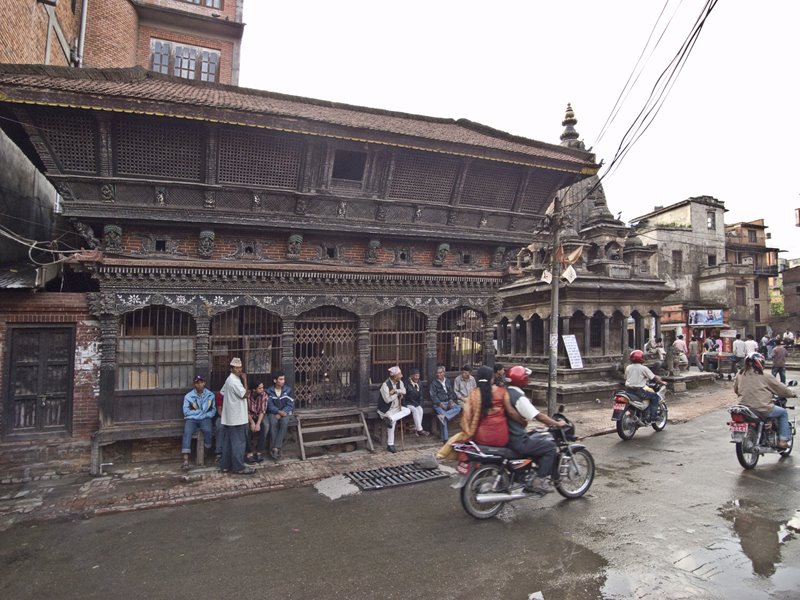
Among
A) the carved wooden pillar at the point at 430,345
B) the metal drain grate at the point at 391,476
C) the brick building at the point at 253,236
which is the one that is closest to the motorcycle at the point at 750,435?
the metal drain grate at the point at 391,476

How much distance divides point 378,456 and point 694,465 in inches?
243

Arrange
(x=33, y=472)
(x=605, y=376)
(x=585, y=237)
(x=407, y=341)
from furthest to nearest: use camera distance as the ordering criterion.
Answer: (x=585, y=237)
(x=605, y=376)
(x=407, y=341)
(x=33, y=472)

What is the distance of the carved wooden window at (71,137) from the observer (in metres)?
8.20

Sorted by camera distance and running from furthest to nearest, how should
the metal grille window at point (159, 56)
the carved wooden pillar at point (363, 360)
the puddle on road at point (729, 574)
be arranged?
the metal grille window at point (159, 56) → the carved wooden pillar at point (363, 360) → the puddle on road at point (729, 574)

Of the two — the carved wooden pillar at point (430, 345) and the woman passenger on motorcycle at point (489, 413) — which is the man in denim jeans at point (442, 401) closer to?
the carved wooden pillar at point (430, 345)

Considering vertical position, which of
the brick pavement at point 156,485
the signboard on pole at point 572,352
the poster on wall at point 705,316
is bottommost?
the brick pavement at point 156,485

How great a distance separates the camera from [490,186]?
1204cm

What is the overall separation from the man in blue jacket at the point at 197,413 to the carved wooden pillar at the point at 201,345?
0.51 metres

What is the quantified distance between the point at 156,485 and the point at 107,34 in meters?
16.3

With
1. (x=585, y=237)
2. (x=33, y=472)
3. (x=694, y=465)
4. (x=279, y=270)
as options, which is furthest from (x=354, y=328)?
(x=585, y=237)

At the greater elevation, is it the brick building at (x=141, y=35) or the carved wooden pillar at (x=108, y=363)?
the brick building at (x=141, y=35)

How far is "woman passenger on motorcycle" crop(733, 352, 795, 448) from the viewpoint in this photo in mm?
8102

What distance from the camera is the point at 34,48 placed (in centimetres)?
1196

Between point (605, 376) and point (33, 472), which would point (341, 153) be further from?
point (605, 376)
